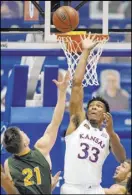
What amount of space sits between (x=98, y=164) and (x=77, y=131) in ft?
1.22

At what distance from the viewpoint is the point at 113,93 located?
9.91 meters

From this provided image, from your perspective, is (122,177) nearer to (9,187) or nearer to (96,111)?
(96,111)

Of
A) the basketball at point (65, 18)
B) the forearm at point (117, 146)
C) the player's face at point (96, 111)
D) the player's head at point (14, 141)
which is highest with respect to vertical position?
the basketball at point (65, 18)

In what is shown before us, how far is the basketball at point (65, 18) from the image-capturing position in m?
5.55

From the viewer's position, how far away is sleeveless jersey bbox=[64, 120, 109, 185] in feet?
15.1

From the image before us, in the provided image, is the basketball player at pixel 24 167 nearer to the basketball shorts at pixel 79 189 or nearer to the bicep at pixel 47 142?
the bicep at pixel 47 142

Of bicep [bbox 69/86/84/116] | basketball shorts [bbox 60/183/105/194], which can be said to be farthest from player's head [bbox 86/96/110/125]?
basketball shorts [bbox 60/183/105/194]

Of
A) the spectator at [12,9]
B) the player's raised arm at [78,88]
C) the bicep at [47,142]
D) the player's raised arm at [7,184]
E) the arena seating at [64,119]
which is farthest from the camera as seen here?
the spectator at [12,9]

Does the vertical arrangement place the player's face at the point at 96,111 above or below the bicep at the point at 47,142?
above

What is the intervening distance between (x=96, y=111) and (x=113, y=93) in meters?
5.22

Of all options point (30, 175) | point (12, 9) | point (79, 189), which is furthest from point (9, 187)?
point (12, 9)

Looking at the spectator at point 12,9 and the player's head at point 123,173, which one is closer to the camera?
the player's head at point 123,173

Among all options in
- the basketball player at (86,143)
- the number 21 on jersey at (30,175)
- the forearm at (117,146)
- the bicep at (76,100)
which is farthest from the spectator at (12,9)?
the number 21 on jersey at (30,175)

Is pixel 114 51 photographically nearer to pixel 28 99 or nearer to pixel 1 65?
pixel 28 99
